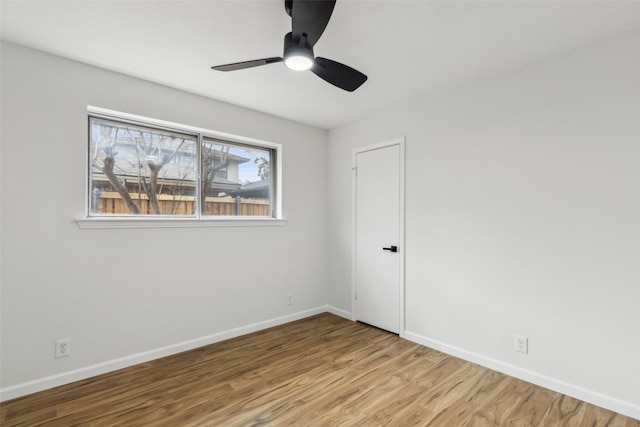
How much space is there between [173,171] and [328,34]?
77.6 inches

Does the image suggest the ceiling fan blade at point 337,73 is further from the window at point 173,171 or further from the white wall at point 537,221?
the window at point 173,171

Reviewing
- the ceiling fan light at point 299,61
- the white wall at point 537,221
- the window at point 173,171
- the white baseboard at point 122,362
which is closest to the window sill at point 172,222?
the window at point 173,171

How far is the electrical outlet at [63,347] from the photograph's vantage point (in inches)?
91.7

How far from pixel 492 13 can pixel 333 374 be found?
2.79m

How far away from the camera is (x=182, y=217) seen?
120 inches

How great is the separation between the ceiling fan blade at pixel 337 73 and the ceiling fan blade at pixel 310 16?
0.19m

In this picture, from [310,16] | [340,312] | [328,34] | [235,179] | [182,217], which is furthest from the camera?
[340,312]

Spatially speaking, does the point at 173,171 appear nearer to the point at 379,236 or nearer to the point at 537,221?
the point at 379,236

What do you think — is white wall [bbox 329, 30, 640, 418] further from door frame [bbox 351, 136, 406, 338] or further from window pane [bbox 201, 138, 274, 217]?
window pane [bbox 201, 138, 274, 217]

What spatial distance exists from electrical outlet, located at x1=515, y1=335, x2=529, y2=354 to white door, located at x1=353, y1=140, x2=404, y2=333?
1083mm

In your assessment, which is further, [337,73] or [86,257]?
[86,257]

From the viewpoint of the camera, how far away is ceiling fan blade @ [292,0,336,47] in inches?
55.9

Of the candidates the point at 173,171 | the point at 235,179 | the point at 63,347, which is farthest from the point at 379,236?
the point at 63,347

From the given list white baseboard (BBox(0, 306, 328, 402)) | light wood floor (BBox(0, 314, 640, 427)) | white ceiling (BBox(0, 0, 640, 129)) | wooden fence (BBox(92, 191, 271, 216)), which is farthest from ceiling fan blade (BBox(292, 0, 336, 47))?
white baseboard (BBox(0, 306, 328, 402))
